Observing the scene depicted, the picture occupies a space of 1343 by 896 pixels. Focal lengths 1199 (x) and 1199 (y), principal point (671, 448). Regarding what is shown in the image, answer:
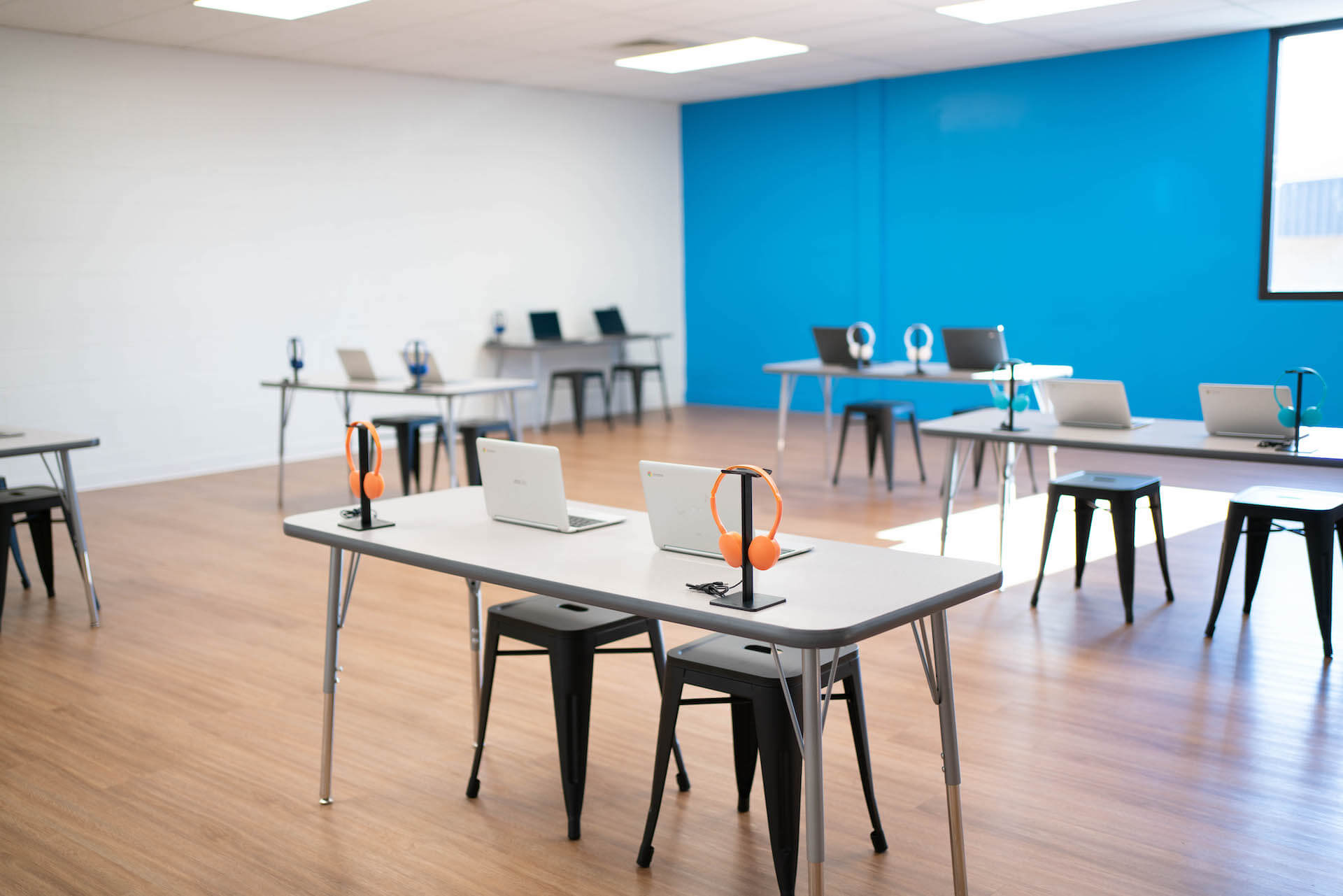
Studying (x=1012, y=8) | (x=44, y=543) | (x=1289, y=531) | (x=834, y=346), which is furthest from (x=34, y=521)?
(x=1012, y=8)

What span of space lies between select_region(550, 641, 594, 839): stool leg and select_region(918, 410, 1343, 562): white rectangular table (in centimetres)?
227

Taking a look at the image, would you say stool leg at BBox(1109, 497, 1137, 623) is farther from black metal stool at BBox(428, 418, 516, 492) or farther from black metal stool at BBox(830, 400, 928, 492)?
black metal stool at BBox(428, 418, 516, 492)

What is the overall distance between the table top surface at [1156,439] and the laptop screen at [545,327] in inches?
215

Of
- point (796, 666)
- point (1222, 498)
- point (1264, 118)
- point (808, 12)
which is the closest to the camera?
point (796, 666)

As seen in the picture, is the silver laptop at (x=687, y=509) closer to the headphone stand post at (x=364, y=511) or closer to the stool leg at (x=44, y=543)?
the headphone stand post at (x=364, y=511)

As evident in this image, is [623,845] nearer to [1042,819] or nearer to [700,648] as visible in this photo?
[700,648]

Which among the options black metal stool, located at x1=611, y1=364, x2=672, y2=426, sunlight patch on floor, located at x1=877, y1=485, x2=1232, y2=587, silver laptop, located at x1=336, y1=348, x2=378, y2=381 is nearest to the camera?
sunlight patch on floor, located at x1=877, y1=485, x2=1232, y2=587

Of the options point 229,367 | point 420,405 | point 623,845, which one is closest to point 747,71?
point 420,405

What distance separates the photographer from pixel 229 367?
8.17 meters

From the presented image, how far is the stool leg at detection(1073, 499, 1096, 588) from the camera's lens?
180 inches

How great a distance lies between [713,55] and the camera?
8.39 m

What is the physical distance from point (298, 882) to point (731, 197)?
9158 millimetres

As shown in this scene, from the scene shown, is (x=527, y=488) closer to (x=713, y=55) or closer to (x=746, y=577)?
(x=746, y=577)

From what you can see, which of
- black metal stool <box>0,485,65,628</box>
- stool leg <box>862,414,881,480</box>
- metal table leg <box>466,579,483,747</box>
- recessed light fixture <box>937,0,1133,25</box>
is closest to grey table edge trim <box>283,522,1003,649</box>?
metal table leg <box>466,579,483,747</box>
